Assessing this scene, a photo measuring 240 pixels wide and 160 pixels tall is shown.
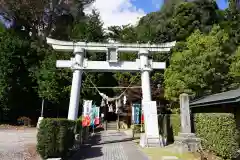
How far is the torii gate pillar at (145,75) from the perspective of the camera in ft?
55.0

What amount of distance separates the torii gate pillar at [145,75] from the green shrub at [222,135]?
6.16m

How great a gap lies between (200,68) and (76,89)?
8.60 m

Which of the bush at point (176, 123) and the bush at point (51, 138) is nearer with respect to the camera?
the bush at point (51, 138)

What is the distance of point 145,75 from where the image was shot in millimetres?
17141

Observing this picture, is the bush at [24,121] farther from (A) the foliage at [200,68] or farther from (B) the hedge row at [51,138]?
(B) the hedge row at [51,138]

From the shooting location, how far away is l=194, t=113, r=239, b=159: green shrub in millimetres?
8586

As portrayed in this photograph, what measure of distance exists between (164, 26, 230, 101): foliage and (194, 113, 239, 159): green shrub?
8598mm

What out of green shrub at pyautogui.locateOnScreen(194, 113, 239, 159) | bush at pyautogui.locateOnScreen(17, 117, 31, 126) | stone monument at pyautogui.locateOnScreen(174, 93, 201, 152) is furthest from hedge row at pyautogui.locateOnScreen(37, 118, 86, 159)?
bush at pyautogui.locateOnScreen(17, 117, 31, 126)

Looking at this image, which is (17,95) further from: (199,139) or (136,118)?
(199,139)

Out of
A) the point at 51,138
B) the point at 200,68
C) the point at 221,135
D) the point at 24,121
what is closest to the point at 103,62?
the point at 200,68

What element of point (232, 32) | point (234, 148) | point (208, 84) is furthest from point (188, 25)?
point (234, 148)

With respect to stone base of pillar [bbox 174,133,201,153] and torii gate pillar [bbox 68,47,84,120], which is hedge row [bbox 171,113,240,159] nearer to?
stone base of pillar [bbox 174,133,201,153]

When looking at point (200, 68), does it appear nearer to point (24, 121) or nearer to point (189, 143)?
point (189, 143)

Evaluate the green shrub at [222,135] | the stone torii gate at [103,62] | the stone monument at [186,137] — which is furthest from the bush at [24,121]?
the green shrub at [222,135]
